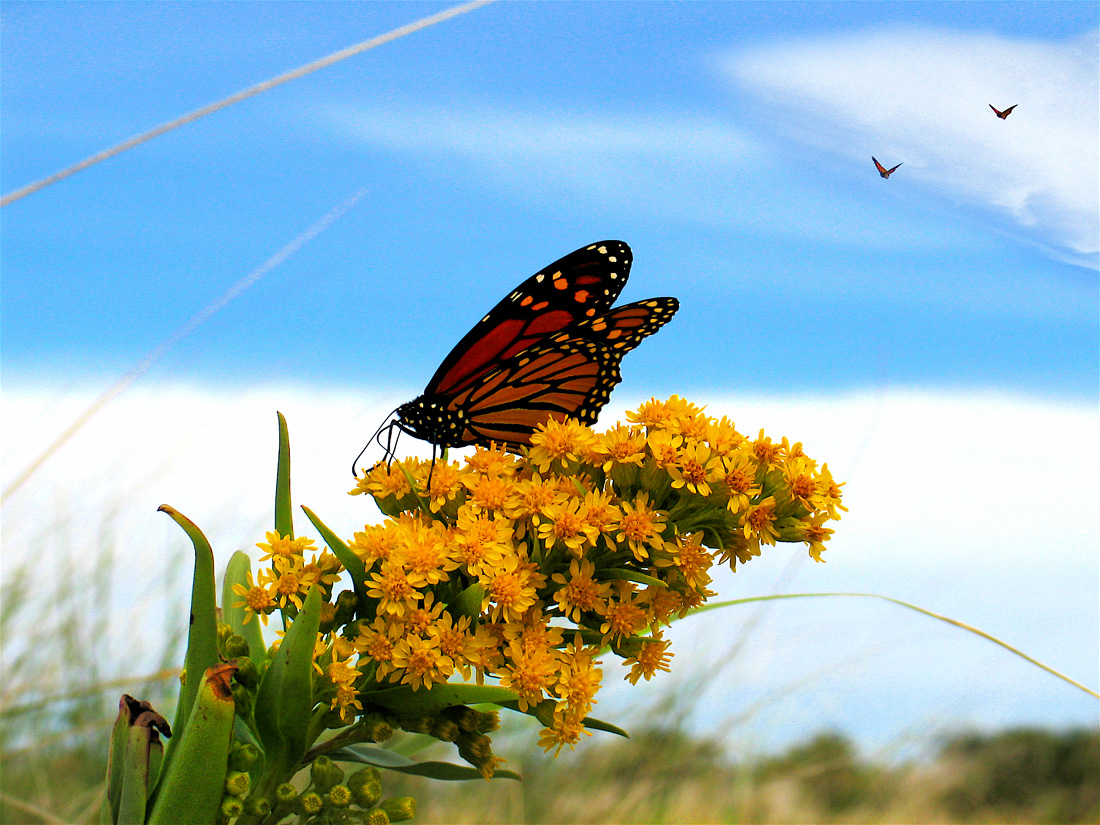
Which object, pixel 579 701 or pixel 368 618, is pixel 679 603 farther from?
pixel 368 618

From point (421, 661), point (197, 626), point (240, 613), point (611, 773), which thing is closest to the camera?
point (421, 661)

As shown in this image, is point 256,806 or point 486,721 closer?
point 256,806

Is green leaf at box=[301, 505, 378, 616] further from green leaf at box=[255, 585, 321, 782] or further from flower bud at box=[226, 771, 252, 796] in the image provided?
flower bud at box=[226, 771, 252, 796]

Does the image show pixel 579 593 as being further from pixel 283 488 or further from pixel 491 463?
pixel 283 488

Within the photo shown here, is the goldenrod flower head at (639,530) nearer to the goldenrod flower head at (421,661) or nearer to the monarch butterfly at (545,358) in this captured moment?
the goldenrod flower head at (421,661)

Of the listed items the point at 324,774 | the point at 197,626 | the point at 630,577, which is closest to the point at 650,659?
the point at 630,577

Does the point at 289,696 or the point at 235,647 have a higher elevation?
the point at 235,647

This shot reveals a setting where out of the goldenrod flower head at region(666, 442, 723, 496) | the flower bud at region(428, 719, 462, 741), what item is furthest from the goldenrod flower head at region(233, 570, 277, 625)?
the goldenrod flower head at region(666, 442, 723, 496)
